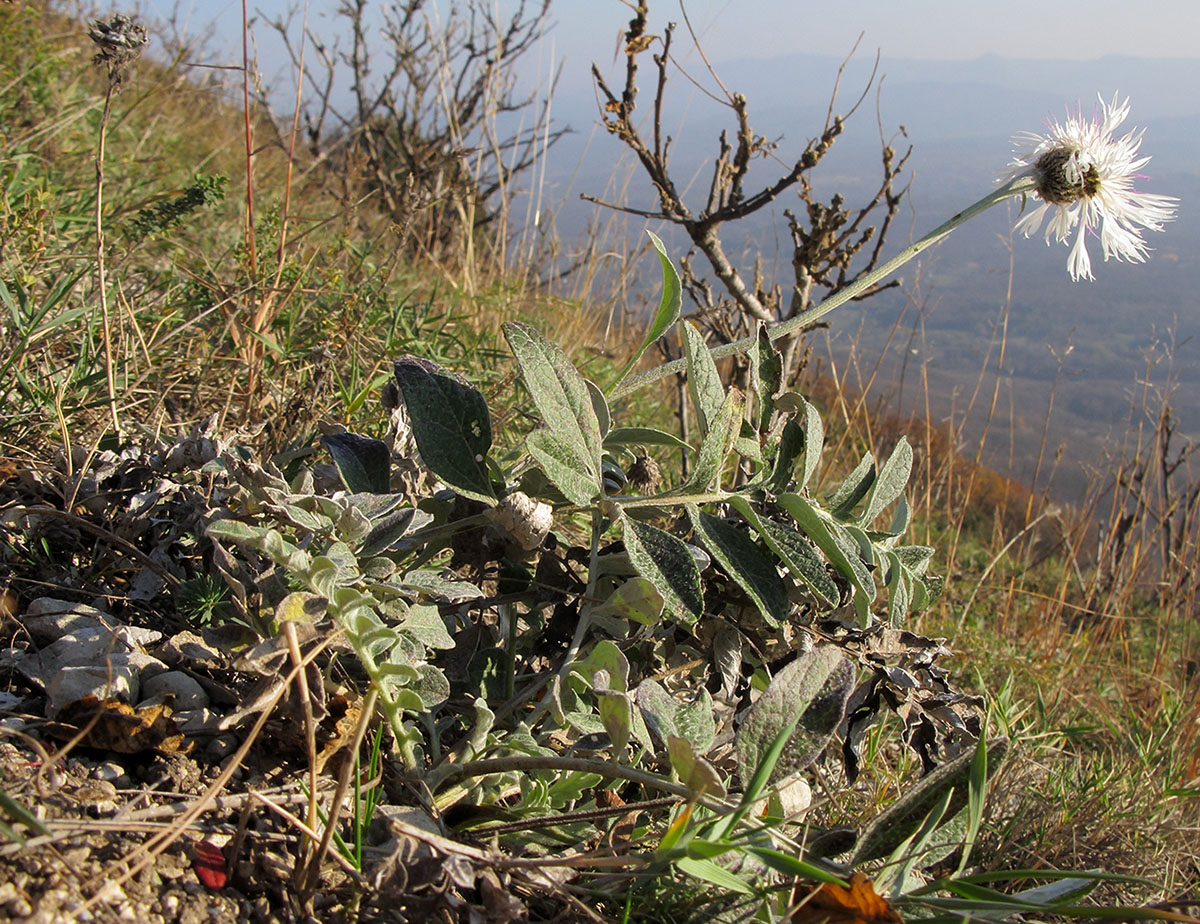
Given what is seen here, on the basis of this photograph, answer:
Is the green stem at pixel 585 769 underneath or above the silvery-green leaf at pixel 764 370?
underneath

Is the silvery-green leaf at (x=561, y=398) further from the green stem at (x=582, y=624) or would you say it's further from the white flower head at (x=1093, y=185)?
the white flower head at (x=1093, y=185)

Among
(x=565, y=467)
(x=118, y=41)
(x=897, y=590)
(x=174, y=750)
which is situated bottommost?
(x=174, y=750)

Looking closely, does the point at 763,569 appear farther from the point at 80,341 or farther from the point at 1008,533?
the point at 1008,533

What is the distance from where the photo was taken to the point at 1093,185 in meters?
1.50

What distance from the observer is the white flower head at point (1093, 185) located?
1484 mm

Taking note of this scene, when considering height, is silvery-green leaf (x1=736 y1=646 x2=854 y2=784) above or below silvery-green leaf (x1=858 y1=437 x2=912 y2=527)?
below

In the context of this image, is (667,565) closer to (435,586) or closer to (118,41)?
(435,586)

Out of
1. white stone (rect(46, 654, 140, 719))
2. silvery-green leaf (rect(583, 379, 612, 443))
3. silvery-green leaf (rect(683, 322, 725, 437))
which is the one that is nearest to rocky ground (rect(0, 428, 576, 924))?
white stone (rect(46, 654, 140, 719))

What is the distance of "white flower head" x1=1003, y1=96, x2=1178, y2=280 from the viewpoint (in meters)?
1.48

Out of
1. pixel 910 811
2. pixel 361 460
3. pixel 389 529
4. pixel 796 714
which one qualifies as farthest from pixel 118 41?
pixel 910 811

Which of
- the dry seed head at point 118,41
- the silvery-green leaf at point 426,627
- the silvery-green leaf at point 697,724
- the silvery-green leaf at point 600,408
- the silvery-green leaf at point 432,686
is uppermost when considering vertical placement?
the dry seed head at point 118,41

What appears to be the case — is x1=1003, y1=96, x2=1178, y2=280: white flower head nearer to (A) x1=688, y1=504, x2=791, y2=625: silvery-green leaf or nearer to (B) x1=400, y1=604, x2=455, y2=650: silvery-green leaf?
(A) x1=688, y1=504, x2=791, y2=625: silvery-green leaf

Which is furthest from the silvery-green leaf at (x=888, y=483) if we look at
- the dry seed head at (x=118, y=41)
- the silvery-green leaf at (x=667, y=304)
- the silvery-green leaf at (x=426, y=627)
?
Answer: the dry seed head at (x=118, y=41)

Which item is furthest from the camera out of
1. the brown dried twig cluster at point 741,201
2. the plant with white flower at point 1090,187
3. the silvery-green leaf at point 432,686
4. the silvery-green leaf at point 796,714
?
the brown dried twig cluster at point 741,201
